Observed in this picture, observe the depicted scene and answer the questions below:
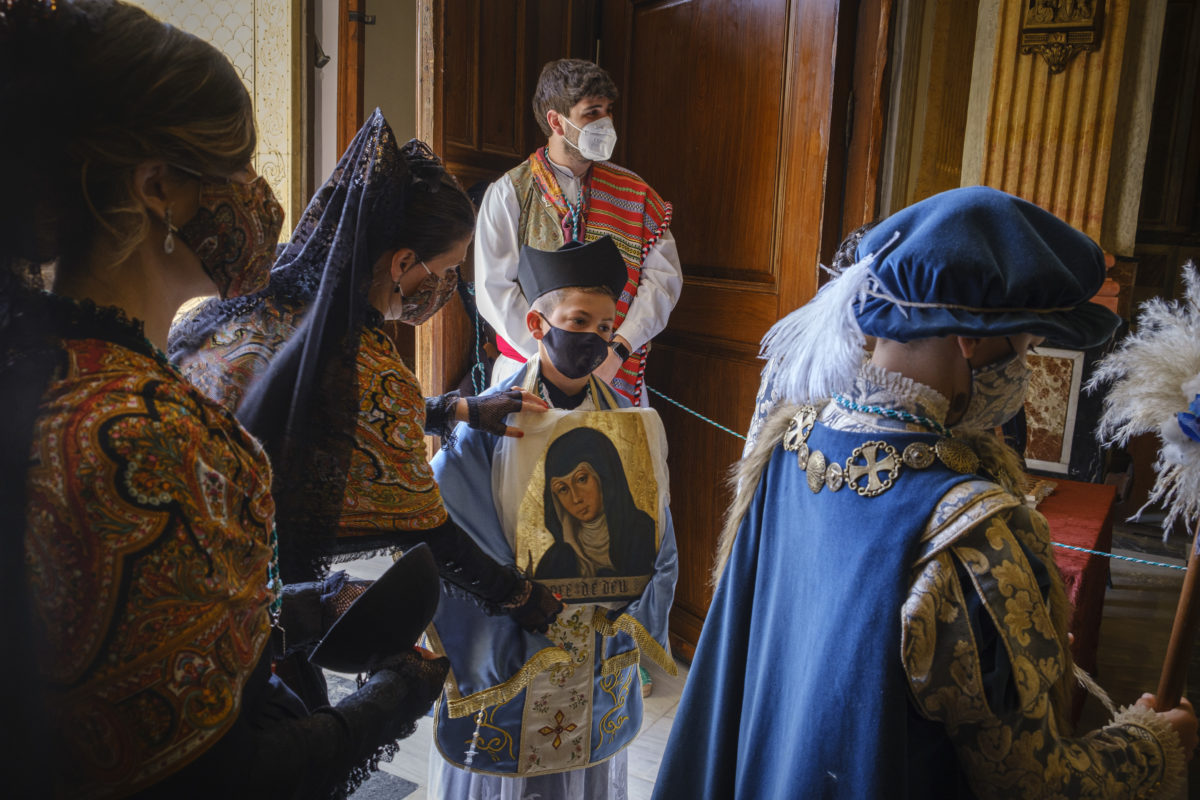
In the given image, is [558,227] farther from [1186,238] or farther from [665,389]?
[1186,238]

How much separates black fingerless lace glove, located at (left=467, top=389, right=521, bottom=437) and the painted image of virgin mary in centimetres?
13

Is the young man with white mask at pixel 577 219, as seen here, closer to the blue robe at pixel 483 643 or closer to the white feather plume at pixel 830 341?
the blue robe at pixel 483 643

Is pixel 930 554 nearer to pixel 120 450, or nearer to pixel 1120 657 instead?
pixel 120 450

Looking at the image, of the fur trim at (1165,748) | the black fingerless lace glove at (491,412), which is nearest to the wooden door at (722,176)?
the black fingerless lace glove at (491,412)

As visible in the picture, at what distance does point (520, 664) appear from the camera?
1.91m

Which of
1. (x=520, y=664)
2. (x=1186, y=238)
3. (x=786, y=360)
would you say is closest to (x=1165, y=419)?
(x=786, y=360)

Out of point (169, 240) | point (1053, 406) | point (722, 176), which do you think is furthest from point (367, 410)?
point (1053, 406)

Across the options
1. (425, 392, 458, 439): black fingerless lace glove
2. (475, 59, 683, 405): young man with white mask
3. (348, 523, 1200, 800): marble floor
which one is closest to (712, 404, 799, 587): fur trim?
(425, 392, 458, 439): black fingerless lace glove

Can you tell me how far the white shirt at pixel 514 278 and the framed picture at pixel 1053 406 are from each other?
2.07 m

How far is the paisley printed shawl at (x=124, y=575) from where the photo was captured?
0.72 m

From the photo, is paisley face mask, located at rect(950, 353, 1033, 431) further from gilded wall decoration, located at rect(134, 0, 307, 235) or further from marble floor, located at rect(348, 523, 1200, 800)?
gilded wall decoration, located at rect(134, 0, 307, 235)

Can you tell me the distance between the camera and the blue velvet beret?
1.03 meters

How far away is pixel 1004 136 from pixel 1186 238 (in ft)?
13.5

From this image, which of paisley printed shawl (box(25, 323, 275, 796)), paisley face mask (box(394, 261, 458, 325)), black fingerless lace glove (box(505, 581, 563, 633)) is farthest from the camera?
black fingerless lace glove (box(505, 581, 563, 633))
